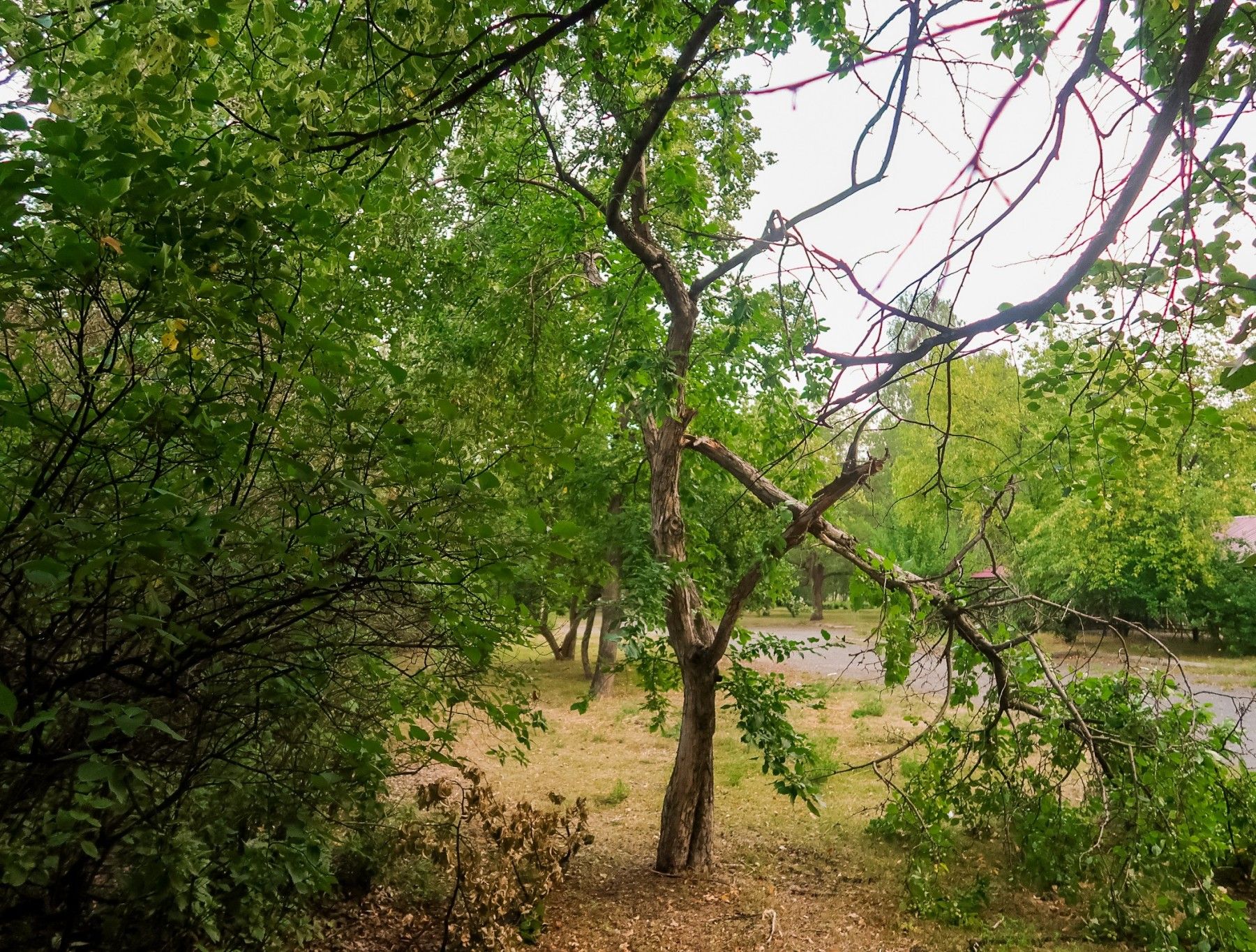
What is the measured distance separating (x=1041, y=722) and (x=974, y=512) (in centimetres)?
262

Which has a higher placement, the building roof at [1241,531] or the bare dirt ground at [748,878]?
the building roof at [1241,531]

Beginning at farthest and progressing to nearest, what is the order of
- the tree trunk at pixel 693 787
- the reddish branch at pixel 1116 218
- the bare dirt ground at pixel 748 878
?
1. the tree trunk at pixel 693 787
2. the bare dirt ground at pixel 748 878
3. the reddish branch at pixel 1116 218

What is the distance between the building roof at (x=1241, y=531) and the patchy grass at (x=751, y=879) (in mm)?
12303

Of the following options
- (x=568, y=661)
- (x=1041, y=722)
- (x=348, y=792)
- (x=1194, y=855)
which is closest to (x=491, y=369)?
(x=348, y=792)

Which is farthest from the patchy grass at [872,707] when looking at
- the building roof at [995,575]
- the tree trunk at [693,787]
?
the building roof at [995,575]

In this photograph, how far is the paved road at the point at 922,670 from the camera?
4.67m

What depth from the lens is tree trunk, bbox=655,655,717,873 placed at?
6055 mm

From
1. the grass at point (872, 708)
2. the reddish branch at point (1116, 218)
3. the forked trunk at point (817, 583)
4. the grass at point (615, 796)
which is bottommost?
the grass at point (615, 796)

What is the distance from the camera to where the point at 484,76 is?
198cm

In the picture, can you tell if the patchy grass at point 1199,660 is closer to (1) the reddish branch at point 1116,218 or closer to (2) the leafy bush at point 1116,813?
(2) the leafy bush at point 1116,813

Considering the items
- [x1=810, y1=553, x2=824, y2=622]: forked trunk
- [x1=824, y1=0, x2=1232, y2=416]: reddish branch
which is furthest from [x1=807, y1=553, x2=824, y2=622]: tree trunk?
[x1=824, y1=0, x2=1232, y2=416]: reddish branch

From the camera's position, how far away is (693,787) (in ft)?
20.2

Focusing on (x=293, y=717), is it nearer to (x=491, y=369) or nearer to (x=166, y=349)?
(x=166, y=349)

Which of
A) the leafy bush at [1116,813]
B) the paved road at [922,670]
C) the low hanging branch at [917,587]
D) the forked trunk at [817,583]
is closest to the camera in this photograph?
the leafy bush at [1116,813]
